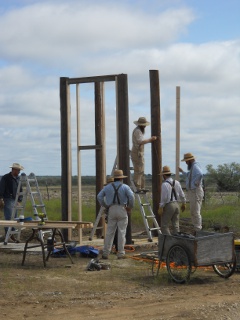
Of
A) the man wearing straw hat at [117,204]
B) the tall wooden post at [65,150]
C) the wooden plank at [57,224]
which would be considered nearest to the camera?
the wooden plank at [57,224]

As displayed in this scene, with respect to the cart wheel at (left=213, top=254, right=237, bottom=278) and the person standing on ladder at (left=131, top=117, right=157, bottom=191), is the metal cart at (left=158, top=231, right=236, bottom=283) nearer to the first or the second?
the cart wheel at (left=213, top=254, right=237, bottom=278)

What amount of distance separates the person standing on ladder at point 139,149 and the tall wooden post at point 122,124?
1.39ft

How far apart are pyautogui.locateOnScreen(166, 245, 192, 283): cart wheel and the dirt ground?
17 centimetres

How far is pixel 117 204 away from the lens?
52.0 ft

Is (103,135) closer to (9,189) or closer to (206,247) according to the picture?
(9,189)

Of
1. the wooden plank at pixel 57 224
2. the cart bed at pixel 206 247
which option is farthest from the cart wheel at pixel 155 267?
the wooden plank at pixel 57 224

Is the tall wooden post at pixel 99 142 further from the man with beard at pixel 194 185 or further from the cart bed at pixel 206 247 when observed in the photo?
the cart bed at pixel 206 247

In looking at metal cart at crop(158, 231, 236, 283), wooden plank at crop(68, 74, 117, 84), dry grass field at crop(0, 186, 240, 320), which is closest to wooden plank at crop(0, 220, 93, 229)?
dry grass field at crop(0, 186, 240, 320)

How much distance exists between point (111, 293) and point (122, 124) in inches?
259

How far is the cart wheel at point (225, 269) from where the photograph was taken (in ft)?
43.6

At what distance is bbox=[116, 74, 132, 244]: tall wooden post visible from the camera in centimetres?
1772

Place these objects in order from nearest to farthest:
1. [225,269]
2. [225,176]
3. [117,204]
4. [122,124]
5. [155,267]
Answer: [225,269] → [155,267] → [117,204] → [122,124] → [225,176]

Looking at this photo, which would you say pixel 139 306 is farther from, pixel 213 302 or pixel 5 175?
pixel 5 175

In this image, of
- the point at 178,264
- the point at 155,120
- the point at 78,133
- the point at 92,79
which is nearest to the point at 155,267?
the point at 178,264
